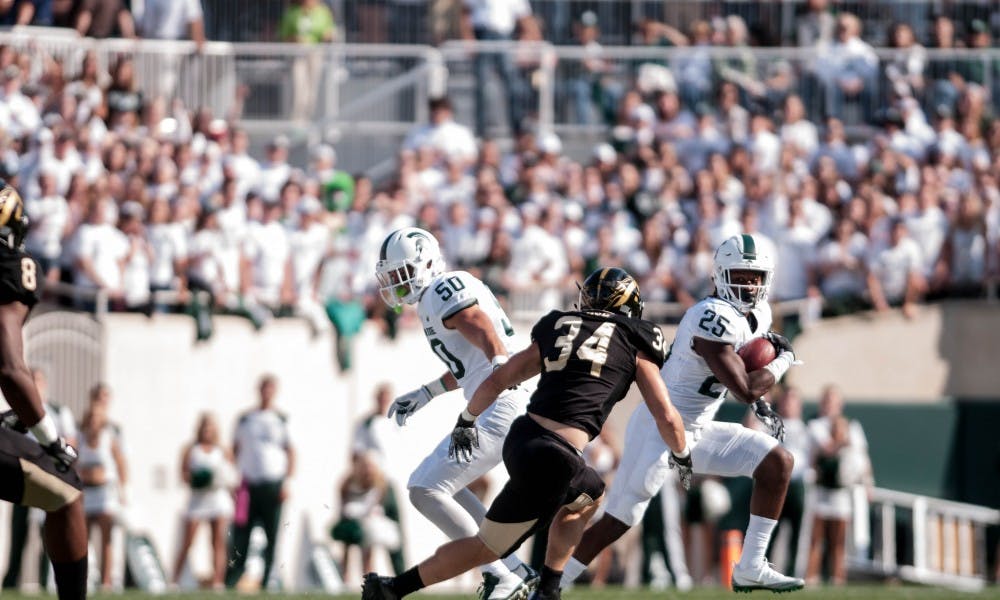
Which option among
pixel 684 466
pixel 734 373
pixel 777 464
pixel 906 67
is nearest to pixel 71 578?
pixel 684 466

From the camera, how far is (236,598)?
11422 millimetres

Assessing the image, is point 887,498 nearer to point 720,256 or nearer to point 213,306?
point 213,306

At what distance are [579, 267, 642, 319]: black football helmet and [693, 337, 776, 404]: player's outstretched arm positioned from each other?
24.5 inches

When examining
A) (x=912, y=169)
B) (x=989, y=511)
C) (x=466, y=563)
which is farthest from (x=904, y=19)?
(x=466, y=563)

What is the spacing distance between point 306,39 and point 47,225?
4306 mm

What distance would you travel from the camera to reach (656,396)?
836 centimetres

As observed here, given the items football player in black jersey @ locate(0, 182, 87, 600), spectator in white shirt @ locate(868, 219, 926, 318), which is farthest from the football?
spectator in white shirt @ locate(868, 219, 926, 318)

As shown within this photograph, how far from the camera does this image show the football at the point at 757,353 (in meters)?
9.12

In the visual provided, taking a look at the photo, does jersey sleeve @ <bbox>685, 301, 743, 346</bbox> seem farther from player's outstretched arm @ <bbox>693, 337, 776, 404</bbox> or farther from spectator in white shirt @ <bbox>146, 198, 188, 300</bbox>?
spectator in white shirt @ <bbox>146, 198, 188, 300</bbox>

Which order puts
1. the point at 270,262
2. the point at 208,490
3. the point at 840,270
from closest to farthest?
1. the point at 208,490
2. the point at 270,262
3. the point at 840,270

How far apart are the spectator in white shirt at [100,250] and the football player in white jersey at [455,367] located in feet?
21.5

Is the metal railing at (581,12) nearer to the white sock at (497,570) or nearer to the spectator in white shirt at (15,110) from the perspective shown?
the spectator in white shirt at (15,110)

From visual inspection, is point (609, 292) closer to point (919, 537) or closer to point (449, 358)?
point (449, 358)

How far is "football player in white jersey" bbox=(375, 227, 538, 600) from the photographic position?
8891 millimetres
